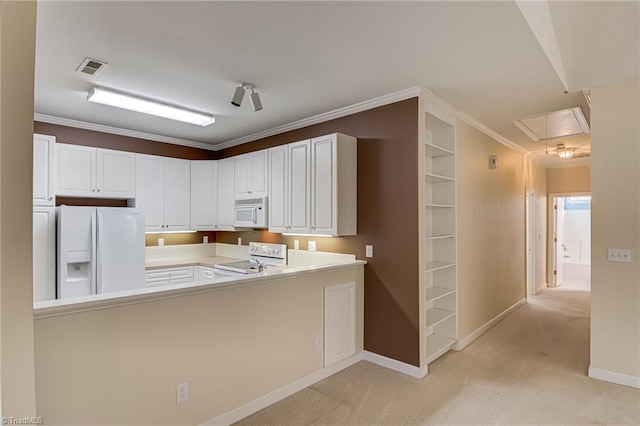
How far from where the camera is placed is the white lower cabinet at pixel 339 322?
Answer: 123 inches

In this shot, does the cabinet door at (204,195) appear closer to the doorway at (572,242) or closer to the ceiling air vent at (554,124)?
the ceiling air vent at (554,124)

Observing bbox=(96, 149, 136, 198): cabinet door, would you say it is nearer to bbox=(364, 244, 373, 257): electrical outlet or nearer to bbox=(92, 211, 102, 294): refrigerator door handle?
bbox=(92, 211, 102, 294): refrigerator door handle

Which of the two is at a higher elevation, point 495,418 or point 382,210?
point 382,210

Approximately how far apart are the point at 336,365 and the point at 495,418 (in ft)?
4.38

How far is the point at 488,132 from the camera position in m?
4.46

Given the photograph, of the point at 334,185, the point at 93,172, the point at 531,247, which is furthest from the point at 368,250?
the point at 531,247

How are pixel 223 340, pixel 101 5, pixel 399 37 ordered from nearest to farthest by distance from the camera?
pixel 101 5 → pixel 399 37 → pixel 223 340

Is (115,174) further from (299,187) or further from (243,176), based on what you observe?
(299,187)

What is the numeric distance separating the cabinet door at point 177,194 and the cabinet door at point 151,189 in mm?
83

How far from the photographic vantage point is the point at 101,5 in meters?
1.86

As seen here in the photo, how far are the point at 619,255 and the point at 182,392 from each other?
363cm

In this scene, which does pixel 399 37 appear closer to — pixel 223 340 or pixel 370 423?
pixel 223 340

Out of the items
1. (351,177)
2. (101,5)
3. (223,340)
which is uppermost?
(101,5)

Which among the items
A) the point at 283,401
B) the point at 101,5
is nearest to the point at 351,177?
the point at 283,401
